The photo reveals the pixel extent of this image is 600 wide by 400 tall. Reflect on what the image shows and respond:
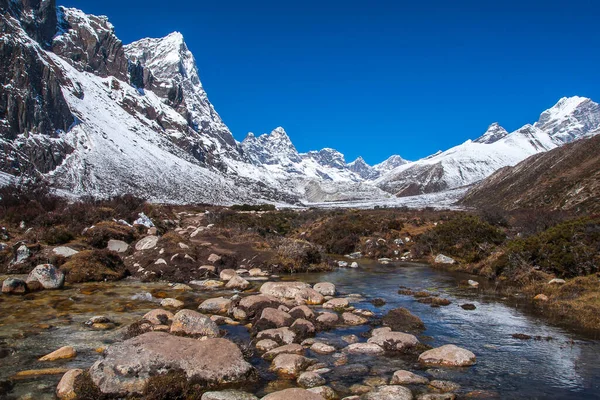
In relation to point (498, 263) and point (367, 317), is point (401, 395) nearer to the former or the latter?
point (367, 317)

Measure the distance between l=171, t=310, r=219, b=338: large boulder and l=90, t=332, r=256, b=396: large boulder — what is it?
8.63 feet

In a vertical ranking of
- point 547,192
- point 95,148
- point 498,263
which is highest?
point 95,148

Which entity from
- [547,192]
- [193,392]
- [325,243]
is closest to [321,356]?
[193,392]

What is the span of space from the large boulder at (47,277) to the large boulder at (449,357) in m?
19.5

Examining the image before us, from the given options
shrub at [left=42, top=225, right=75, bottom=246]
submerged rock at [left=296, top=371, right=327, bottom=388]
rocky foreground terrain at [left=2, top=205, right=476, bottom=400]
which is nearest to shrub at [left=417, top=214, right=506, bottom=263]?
rocky foreground terrain at [left=2, top=205, right=476, bottom=400]

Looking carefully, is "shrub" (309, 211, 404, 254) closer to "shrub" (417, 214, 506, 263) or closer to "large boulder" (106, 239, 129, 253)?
"shrub" (417, 214, 506, 263)

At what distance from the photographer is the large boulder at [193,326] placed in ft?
46.5

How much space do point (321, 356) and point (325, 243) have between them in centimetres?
3528

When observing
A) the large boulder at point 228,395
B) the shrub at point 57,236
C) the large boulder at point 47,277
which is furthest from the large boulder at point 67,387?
the shrub at point 57,236

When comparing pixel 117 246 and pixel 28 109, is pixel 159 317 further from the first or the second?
pixel 28 109

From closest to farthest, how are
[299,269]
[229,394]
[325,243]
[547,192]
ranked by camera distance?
1. [229,394]
2. [299,269]
3. [325,243]
4. [547,192]

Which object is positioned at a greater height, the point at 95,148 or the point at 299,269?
the point at 95,148

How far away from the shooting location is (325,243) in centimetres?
4806

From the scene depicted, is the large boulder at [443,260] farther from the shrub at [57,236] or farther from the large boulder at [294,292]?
the shrub at [57,236]
